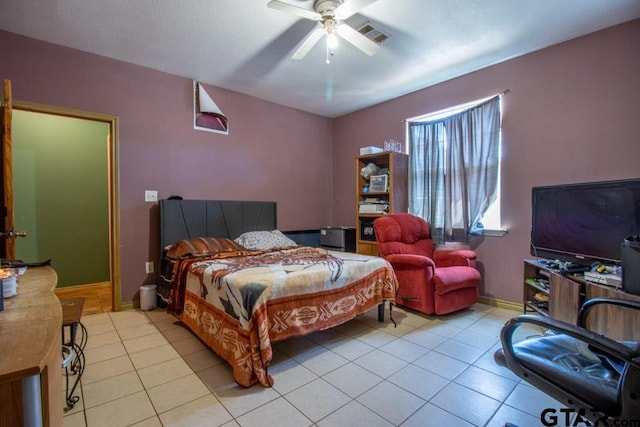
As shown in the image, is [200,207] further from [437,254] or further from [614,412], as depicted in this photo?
[614,412]

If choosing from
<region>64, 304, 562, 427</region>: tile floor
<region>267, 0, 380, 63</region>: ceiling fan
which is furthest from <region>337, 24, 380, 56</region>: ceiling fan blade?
<region>64, 304, 562, 427</region>: tile floor

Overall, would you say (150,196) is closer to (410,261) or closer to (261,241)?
(261,241)

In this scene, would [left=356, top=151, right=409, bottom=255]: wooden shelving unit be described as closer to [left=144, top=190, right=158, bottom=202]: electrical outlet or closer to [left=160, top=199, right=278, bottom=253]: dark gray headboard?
[left=160, top=199, right=278, bottom=253]: dark gray headboard

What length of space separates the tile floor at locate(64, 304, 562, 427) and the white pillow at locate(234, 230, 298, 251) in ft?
3.88

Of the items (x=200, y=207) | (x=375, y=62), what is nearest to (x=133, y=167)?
(x=200, y=207)

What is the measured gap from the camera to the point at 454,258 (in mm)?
3219

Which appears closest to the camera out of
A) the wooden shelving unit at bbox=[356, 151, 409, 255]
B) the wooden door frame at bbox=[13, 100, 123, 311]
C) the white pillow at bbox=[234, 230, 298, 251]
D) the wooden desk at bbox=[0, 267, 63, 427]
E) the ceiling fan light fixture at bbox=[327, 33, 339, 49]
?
the wooden desk at bbox=[0, 267, 63, 427]

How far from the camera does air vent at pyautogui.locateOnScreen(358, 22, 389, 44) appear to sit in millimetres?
2607

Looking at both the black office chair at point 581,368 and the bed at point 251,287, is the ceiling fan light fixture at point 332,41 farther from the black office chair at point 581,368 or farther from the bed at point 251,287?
the black office chair at point 581,368

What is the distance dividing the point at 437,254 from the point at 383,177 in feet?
3.98

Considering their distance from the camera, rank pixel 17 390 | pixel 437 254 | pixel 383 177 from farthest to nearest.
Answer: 1. pixel 383 177
2. pixel 437 254
3. pixel 17 390

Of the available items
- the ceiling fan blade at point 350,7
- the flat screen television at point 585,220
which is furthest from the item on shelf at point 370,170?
the ceiling fan blade at point 350,7

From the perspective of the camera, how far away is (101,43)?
2.82 meters

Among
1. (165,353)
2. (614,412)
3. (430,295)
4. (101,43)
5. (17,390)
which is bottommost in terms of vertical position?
(165,353)
